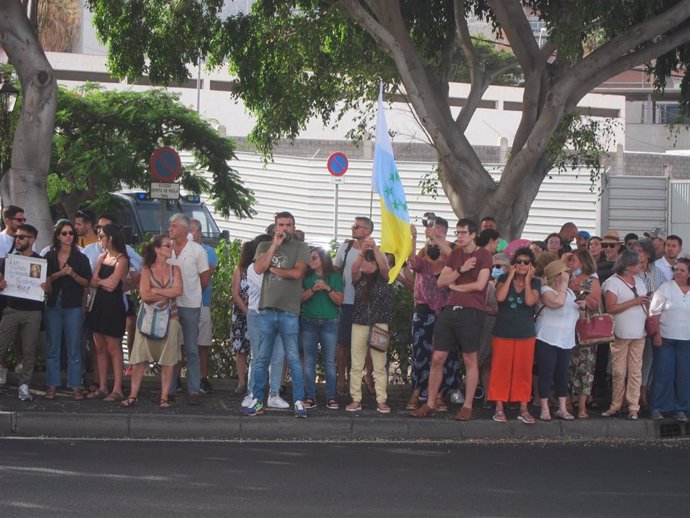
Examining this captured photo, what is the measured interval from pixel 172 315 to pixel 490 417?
134 inches

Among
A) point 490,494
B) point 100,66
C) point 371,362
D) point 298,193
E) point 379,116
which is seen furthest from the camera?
point 100,66

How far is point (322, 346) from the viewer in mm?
12266

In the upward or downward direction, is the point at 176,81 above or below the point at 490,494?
above

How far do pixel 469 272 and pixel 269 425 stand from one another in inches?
97.2

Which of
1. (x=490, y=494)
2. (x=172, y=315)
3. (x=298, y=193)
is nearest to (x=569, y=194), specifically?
(x=298, y=193)

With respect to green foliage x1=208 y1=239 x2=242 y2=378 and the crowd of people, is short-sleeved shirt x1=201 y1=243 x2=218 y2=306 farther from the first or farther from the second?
green foliage x1=208 y1=239 x2=242 y2=378

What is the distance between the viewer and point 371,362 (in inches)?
517

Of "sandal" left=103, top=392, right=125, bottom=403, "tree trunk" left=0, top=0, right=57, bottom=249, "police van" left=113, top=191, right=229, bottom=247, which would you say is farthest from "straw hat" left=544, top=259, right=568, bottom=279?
"police van" left=113, top=191, right=229, bottom=247

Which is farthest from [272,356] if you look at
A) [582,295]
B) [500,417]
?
[582,295]

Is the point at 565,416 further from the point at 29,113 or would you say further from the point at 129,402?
the point at 29,113

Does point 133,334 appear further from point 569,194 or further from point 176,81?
point 569,194

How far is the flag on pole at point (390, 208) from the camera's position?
11391 millimetres

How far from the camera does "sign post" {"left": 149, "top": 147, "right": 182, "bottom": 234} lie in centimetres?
1658

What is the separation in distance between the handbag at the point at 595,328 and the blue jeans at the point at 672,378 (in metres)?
0.60
